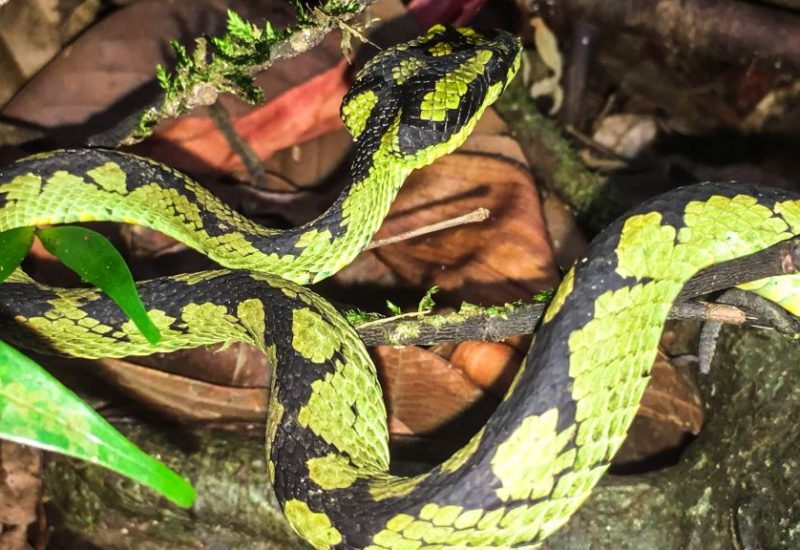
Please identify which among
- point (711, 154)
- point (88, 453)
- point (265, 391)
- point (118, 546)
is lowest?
point (118, 546)

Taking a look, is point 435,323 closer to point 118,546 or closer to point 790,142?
point 118,546

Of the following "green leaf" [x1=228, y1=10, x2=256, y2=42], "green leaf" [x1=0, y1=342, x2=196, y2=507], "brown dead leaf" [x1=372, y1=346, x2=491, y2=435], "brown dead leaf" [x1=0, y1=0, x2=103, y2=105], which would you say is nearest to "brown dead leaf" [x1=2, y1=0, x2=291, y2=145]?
"brown dead leaf" [x1=0, y1=0, x2=103, y2=105]

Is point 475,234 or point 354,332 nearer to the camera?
point 354,332

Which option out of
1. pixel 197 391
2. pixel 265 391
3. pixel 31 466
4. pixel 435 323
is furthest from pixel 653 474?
pixel 31 466

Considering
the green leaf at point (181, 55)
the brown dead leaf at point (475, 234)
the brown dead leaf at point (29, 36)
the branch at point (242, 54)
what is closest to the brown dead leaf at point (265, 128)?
the brown dead leaf at point (475, 234)

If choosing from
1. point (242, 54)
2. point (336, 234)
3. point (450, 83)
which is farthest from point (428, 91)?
point (242, 54)

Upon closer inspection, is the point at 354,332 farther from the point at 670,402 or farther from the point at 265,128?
the point at 265,128

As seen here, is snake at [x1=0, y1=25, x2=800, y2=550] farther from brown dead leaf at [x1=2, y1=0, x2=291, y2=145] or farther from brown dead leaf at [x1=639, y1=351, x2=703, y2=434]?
brown dead leaf at [x1=639, y1=351, x2=703, y2=434]
